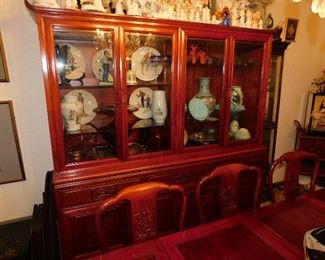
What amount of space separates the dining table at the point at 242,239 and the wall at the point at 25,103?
1.28 meters

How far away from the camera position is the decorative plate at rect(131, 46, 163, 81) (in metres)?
1.77

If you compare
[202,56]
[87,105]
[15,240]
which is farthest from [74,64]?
[15,240]

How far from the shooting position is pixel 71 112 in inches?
62.6

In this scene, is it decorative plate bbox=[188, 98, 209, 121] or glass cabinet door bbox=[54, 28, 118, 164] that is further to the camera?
decorative plate bbox=[188, 98, 209, 121]

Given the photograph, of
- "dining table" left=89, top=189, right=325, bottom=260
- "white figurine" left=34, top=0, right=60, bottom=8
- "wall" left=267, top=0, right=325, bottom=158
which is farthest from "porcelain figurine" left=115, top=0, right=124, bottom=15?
"wall" left=267, top=0, right=325, bottom=158

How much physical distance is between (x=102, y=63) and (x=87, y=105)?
339mm

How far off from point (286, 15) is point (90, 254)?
3.13m

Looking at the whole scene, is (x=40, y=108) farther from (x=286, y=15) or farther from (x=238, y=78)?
(x=286, y=15)

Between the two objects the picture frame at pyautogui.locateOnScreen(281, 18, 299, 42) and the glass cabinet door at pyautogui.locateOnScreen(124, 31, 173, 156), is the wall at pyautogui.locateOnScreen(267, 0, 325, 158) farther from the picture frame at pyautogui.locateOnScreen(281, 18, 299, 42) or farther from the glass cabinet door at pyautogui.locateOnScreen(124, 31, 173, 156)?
the glass cabinet door at pyautogui.locateOnScreen(124, 31, 173, 156)

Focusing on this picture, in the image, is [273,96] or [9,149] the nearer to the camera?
[9,149]

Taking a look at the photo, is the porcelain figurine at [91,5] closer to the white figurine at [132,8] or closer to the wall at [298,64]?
the white figurine at [132,8]

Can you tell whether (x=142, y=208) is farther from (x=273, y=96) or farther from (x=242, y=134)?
(x=273, y=96)

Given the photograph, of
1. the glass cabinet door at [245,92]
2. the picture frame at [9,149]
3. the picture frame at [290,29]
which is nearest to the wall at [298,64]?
the picture frame at [290,29]

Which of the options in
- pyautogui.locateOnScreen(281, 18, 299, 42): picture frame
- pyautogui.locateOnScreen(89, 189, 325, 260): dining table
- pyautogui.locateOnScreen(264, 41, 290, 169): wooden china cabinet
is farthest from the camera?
pyautogui.locateOnScreen(281, 18, 299, 42): picture frame
